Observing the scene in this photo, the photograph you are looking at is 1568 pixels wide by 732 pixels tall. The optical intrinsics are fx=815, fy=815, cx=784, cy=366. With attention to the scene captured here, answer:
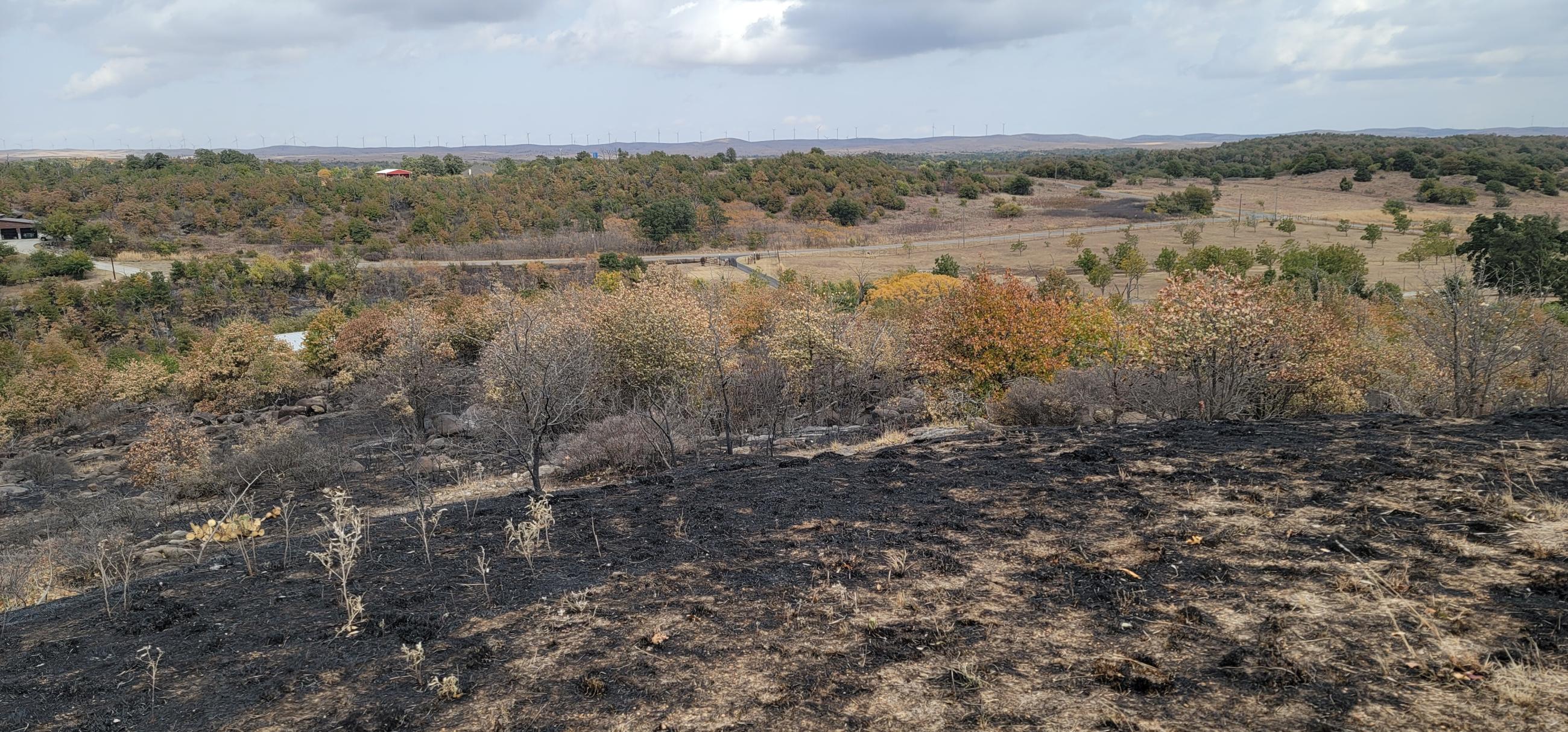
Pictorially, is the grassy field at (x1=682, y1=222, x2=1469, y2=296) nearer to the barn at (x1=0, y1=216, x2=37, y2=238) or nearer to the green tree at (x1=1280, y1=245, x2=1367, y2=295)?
the green tree at (x1=1280, y1=245, x2=1367, y2=295)

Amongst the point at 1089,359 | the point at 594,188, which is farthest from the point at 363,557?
the point at 594,188

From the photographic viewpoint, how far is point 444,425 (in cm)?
1912

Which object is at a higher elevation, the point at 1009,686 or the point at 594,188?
the point at 594,188

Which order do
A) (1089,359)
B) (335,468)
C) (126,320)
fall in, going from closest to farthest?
(335,468) < (1089,359) < (126,320)

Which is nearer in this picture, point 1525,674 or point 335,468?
point 1525,674

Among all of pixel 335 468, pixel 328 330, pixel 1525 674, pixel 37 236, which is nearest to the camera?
pixel 1525 674

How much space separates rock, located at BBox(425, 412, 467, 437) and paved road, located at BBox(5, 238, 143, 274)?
114 ft

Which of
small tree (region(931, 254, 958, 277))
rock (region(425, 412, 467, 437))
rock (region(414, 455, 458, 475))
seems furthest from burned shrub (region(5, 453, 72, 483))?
small tree (region(931, 254, 958, 277))

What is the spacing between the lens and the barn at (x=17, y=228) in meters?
51.4

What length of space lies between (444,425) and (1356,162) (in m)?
96.8

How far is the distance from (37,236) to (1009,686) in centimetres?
7034

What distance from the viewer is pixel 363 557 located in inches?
261

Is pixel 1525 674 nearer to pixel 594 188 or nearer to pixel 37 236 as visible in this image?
pixel 37 236

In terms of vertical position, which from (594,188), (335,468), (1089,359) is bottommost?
(335,468)
